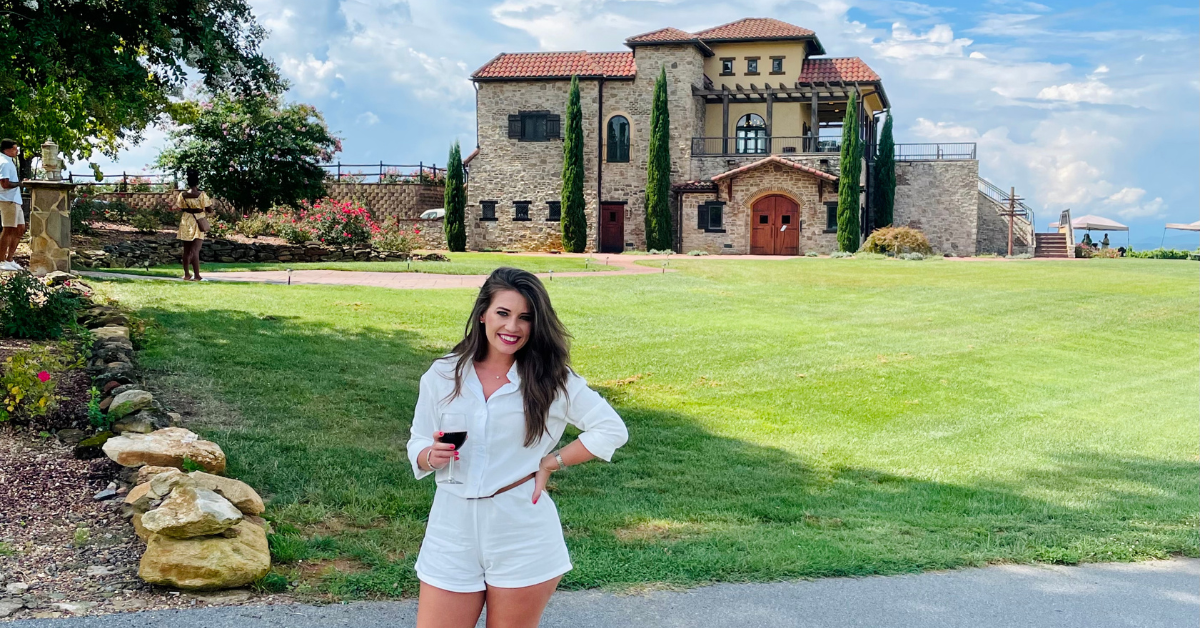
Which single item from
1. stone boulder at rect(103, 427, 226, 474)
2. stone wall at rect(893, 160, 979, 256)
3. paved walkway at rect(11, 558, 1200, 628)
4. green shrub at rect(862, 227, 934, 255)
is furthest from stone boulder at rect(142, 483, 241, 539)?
stone wall at rect(893, 160, 979, 256)

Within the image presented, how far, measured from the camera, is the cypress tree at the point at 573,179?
41031mm

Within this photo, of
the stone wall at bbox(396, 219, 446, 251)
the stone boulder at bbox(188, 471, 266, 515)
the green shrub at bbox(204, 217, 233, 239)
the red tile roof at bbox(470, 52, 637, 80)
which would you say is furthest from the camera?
the stone wall at bbox(396, 219, 446, 251)

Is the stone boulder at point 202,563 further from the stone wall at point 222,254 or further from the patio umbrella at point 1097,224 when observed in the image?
the patio umbrella at point 1097,224

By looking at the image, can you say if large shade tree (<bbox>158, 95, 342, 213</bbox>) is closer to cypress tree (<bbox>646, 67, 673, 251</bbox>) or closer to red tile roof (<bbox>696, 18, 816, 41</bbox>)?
cypress tree (<bbox>646, 67, 673, 251</bbox>)

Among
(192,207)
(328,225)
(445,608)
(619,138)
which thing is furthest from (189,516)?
(619,138)

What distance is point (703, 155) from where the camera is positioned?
42.2 metres

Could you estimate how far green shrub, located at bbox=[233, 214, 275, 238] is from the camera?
95.0 ft

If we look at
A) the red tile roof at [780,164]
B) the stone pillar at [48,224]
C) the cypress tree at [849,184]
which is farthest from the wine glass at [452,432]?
the red tile roof at [780,164]

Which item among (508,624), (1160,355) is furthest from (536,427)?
(1160,355)

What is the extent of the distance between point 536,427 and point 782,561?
8.61 feet

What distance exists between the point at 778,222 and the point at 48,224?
30.4 m

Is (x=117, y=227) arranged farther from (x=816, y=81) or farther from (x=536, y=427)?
(x=816, y=81)

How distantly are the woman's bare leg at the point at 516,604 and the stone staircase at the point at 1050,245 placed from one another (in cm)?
4218

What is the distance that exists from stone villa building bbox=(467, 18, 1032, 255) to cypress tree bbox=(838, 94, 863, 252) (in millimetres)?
1128
